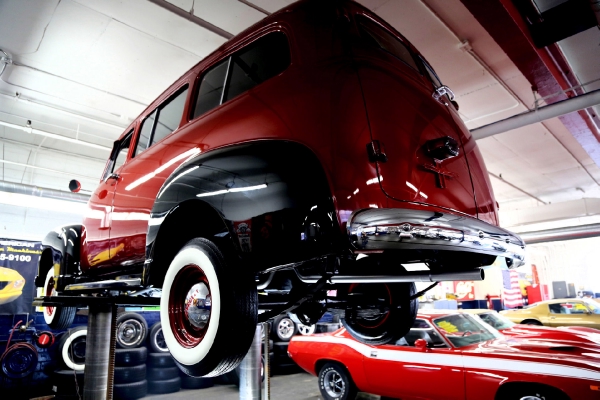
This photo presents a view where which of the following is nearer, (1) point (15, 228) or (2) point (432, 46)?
(2) point (432, 46)

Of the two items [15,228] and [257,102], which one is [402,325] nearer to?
[257,102]

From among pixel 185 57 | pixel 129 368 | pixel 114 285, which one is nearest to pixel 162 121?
pixel 114 285

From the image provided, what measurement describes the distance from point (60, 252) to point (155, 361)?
4961 mm

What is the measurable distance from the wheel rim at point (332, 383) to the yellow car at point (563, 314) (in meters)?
8.19

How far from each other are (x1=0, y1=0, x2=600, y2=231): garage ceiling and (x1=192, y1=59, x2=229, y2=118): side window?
3.06 meters

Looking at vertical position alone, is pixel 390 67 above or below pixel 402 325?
above

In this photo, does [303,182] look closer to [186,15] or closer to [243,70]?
[243,70]

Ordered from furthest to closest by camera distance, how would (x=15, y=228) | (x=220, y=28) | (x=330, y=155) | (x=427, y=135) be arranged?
1. (x=15, y=228)
2. (x=220, y=28)
3. (x=427, y=135)
4. (x=330, y=155)

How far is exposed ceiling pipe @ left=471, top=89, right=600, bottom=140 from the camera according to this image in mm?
6195

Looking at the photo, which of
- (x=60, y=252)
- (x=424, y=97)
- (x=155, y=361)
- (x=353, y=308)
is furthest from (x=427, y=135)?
(x=155, y=361)

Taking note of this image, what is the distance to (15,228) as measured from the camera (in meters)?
11.2

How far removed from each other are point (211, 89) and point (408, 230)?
1.75m

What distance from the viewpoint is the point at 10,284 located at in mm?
7387

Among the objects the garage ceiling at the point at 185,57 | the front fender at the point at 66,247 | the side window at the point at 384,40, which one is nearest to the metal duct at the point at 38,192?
the garage ceiling at the point at 185,57
